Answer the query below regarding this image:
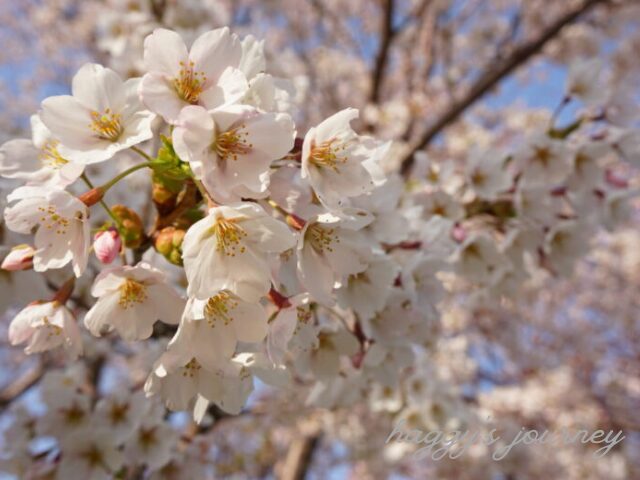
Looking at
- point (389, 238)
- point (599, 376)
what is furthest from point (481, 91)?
point (599, 376)

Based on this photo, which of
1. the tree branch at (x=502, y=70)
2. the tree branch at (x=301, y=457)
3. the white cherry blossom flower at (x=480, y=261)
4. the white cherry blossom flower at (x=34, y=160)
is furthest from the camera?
the tree branch at (x=301, y=457)

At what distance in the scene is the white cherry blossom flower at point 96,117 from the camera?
993mm

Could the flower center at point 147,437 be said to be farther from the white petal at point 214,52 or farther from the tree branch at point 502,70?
the tree branch at point 502,70

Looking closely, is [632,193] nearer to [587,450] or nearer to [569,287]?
[587,450]

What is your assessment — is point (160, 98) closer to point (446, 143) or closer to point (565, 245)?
point (565, 245)

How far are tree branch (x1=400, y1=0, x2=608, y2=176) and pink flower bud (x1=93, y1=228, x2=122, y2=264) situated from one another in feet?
9.03

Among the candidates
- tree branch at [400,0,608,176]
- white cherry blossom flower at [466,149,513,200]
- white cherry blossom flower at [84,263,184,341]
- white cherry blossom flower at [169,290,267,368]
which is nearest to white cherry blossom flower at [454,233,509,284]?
white cherry blossom flower at [466,149,513,200]

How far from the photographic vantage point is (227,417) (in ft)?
7.24

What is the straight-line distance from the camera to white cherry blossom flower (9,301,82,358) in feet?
3.41

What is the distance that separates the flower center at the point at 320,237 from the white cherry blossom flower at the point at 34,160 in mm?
516

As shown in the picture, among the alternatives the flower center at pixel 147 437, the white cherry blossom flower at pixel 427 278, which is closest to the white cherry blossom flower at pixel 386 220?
the white cherry blossom flower at pixel 427 278

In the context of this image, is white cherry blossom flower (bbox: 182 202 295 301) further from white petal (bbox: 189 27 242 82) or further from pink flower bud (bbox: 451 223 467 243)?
pink flower bud (bbox: 451 223 467 243)

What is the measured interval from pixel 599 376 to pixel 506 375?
4.28 feet

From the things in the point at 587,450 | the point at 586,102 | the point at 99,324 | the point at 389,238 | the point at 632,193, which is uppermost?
the point at 99,324
